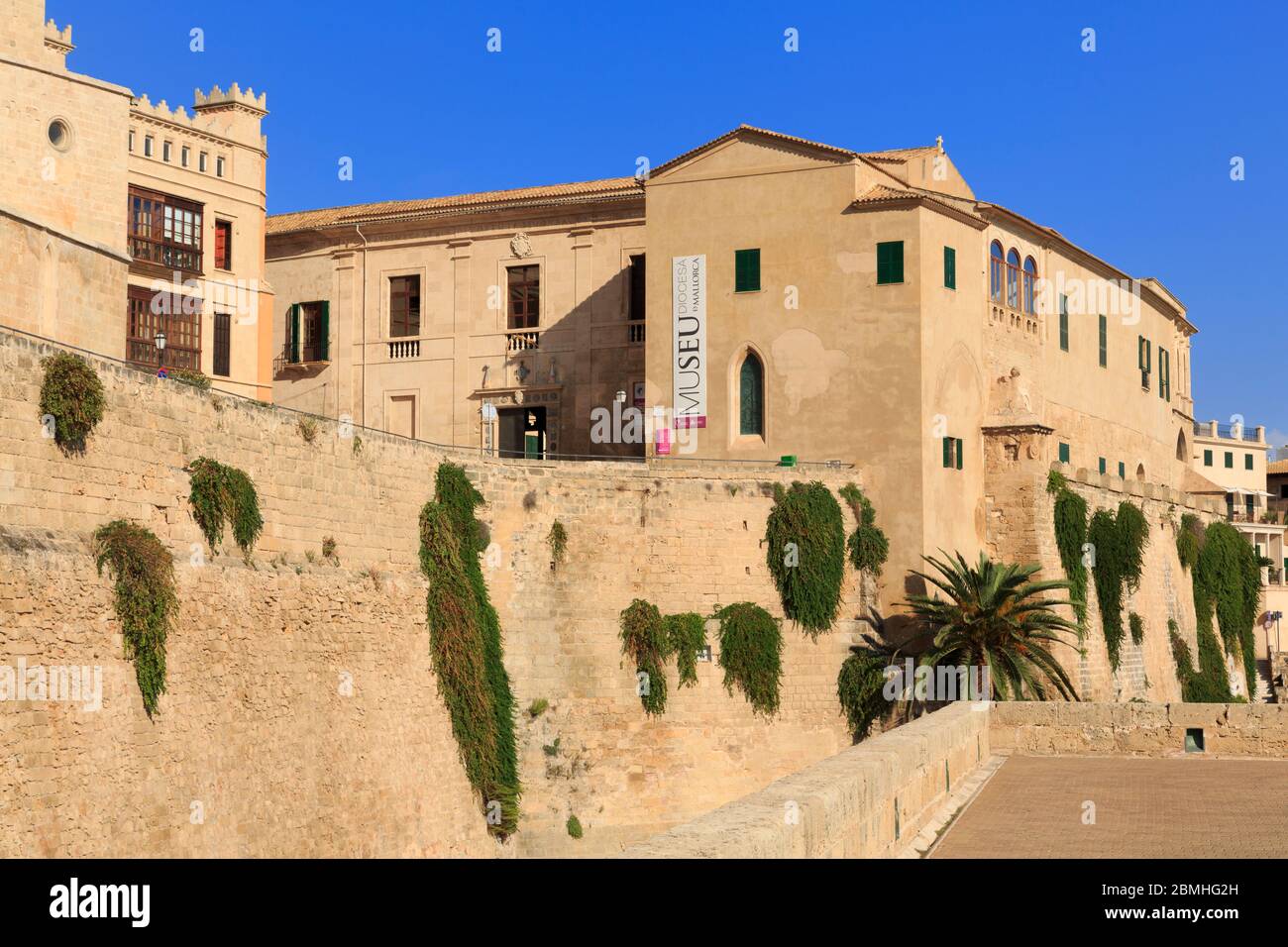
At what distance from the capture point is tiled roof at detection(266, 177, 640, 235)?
36500mm

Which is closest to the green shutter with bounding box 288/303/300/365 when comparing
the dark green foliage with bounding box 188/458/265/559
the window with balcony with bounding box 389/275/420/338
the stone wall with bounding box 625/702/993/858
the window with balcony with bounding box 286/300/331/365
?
the window with balcony with bounding box 286/300/331/365

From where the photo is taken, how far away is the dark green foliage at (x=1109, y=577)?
1393 inches

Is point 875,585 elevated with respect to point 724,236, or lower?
lower

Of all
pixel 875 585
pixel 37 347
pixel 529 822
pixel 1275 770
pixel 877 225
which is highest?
pixel 877 225

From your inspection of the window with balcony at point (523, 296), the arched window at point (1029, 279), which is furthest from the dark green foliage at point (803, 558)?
the window with balcony at point (523, 296)

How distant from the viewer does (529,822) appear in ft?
88.4

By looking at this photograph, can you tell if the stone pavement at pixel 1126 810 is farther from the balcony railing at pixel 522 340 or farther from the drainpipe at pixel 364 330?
the drainpipe at pixel 364 330

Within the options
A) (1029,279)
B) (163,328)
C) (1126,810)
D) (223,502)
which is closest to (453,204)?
(163,328)

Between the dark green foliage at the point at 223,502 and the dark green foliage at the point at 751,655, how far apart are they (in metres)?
10.5

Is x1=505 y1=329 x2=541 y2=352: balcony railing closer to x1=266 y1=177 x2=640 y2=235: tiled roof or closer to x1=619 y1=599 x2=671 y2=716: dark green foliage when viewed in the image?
x1=266 y1=177 x2=640 y2=235: tiled roof

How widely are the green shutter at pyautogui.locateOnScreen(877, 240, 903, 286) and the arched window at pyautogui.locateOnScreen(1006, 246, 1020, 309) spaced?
5.08m
